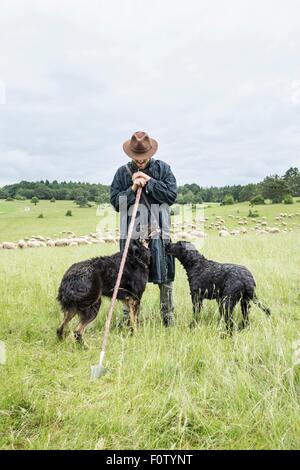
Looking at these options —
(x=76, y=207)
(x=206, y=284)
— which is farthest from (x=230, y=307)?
(x=76, y=207)

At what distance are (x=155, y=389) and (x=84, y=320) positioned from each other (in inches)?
80.9

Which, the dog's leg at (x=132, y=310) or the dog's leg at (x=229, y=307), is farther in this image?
the dog's leg at (x=132, y=310)

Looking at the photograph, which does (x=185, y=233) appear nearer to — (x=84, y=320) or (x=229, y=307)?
(x=229, y=307)

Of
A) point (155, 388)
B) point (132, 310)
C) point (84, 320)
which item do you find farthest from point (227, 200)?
point (155, 388)

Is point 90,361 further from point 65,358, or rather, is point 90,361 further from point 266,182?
point 266,182

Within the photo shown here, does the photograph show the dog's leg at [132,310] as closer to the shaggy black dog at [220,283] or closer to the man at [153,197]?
the man at [153,197]

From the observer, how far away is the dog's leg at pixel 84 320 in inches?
227

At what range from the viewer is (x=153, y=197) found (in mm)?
6578

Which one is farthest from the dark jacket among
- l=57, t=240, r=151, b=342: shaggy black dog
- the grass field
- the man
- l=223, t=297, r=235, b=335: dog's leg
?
l=223, t=297, r=235, b=335: dog's leg

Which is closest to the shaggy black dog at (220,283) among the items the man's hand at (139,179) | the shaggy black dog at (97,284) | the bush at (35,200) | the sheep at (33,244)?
the shaggy black dog at (97,284)

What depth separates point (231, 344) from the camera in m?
5.22

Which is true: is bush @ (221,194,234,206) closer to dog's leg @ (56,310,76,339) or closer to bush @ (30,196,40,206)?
bush @ (30,196,40,206)
